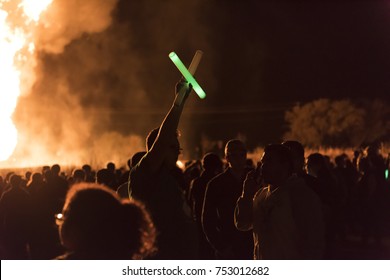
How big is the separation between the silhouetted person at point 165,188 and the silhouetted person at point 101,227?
178 centimetres

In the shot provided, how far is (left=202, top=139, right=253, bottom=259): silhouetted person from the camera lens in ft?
21.5

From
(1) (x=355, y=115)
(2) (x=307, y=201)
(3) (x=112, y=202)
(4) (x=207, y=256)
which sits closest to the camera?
(3) (x=112, y=202)

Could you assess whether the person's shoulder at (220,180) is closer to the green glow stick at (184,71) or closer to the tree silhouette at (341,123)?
the green glow stick at (184,71)

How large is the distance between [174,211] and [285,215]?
0.81m

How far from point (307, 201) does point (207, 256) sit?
354 centimetres

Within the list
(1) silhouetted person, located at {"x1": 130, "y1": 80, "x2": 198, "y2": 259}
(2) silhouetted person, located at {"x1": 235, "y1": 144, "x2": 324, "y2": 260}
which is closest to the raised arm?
(1) silhouetted person, located at {"x1": 130, "y1": 80, "x2": 198, "y2": 259}

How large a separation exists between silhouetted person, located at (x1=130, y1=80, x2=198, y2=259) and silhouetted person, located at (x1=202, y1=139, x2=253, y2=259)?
116 centimetres

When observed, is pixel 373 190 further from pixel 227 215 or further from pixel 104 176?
pixel 227 215

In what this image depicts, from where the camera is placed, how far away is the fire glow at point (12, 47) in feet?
90.0

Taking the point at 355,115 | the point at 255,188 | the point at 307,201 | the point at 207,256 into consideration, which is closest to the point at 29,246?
the point at 207,256

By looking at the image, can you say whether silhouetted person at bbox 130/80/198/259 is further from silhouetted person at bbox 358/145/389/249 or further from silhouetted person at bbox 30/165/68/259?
silhouetted person at bbox 358/145/389/249

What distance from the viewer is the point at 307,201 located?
500 cm

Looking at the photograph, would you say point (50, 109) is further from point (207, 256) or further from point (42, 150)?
point (207, 256)

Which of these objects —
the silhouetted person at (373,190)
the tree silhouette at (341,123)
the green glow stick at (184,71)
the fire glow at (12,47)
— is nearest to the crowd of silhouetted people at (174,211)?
the green glow stick at (184,71)
